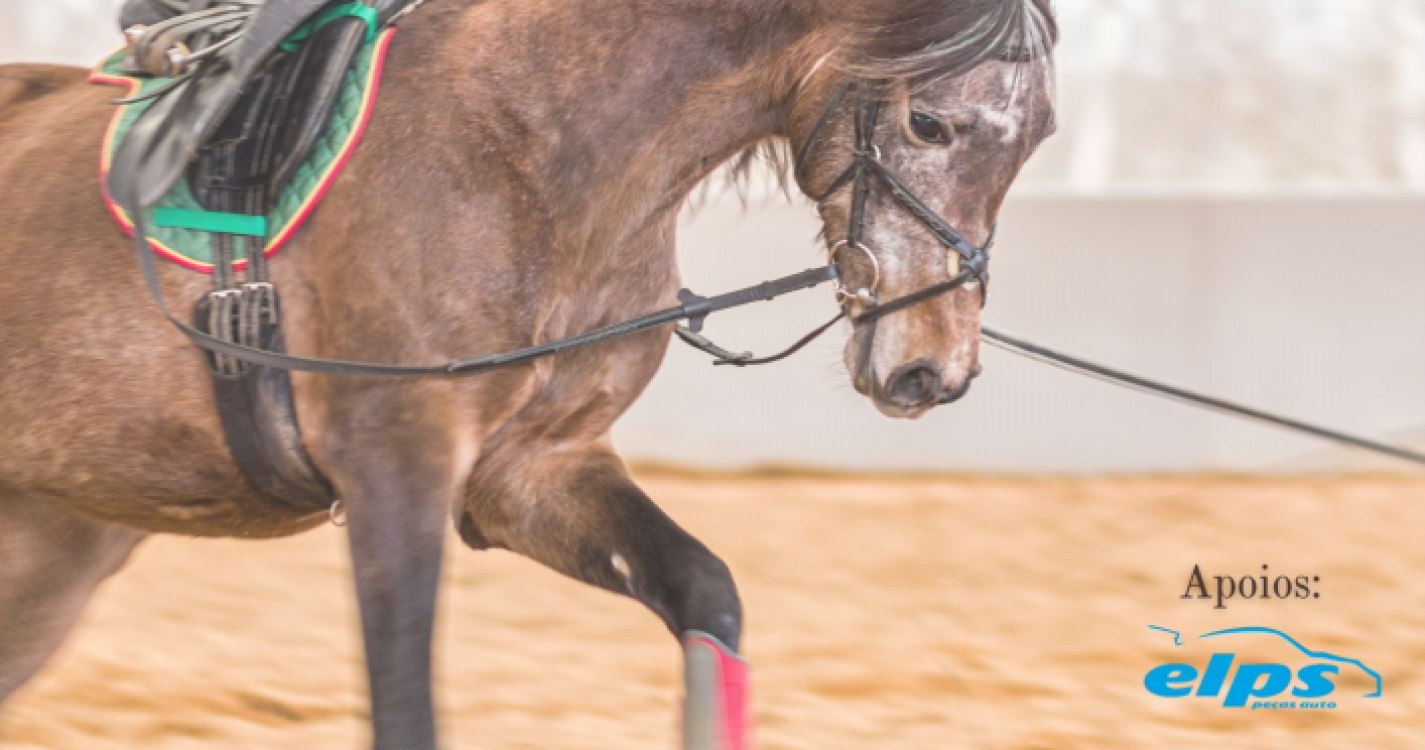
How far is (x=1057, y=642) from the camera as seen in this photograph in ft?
14.9

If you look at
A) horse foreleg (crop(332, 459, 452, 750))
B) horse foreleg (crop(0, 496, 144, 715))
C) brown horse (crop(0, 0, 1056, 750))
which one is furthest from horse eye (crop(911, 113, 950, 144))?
horse foreleg (crop(0, 496, 144, 715))

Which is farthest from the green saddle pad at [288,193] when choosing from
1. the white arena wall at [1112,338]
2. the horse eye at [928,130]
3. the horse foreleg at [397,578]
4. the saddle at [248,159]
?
the white arena wall at [1112,338]

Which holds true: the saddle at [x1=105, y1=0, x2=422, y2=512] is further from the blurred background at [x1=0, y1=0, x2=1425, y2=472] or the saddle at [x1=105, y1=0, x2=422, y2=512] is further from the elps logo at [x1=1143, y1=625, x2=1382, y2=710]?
the blurred background at [x1=0, y1=0, x2=1425, y2=472]

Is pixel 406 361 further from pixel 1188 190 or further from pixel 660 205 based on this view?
pixel 1188 190

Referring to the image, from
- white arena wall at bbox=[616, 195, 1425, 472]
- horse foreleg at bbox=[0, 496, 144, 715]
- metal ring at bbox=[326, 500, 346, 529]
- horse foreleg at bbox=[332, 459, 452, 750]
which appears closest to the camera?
horse foreleg at bbox=[332, 459, 452, 750]

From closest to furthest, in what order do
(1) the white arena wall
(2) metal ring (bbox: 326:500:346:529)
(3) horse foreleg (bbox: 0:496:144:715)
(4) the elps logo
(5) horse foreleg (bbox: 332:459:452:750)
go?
(5) horse foreleg (bbox: 332:459:452:750)
(2) metal ring (bbox: 326:500:346:529)
(3) horse foreleg (bbox: 0:496:144:715)
(4) the elps logo
(1) the white arena wall

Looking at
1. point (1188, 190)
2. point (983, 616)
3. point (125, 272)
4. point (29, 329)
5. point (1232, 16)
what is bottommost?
point (29, 329)

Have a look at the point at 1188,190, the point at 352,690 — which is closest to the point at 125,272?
the point at 352,690

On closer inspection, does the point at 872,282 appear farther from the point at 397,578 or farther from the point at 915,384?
the point at 397,578

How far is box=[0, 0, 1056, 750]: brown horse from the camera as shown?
2.17 metres

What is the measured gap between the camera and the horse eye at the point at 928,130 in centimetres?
219

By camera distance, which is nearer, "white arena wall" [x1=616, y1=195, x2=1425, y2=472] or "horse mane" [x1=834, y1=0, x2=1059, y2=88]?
"horse mane" [x1=834, y1=0, x2=1059, y2=88]

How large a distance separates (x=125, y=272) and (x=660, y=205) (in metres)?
0.78

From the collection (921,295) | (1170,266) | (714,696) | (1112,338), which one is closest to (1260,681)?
(714,696)
